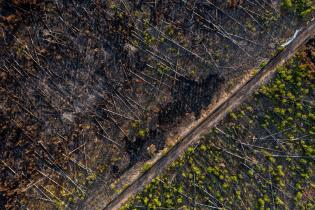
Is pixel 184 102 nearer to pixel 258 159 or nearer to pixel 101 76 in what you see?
pixel 101 76

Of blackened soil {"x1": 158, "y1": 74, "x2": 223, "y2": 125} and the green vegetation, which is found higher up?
the green vegetation

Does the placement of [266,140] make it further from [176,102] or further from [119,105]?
[119,105]

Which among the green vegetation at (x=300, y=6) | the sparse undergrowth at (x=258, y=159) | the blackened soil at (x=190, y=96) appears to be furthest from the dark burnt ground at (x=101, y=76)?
the sparse undergrowth at (x=258, y=159)

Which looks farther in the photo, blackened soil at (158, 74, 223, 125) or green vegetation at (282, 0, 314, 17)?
blackened soil at (158, 74, 223, 125)

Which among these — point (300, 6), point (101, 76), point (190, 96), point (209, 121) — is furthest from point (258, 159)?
point (101, 76)

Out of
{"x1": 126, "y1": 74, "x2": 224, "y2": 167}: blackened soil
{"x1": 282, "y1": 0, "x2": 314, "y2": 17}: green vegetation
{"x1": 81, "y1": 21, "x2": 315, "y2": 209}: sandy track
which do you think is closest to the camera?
{"x1": 282, "y1": 0, "x2": 314, "y2": 17}: green vegetation

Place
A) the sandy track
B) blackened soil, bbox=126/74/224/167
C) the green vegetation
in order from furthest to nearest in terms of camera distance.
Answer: blackened soil, bbox=126/74/224/167, the sandy track, the green vegetation

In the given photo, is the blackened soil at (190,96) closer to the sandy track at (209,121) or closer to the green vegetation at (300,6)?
the sandy track at (209,121)

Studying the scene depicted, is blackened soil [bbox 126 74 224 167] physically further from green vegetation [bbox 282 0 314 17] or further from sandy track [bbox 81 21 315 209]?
green vegetation [bbox 282 0 314 17]

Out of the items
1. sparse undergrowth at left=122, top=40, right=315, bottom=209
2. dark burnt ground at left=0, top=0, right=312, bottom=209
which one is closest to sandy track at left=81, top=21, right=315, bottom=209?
sparse undergrowth at left=122, top=40, right=315, bottom=209
